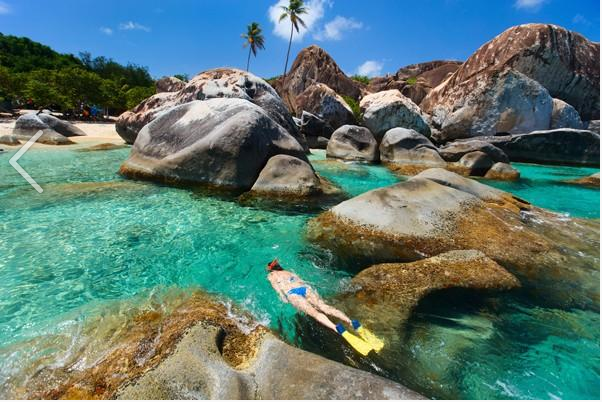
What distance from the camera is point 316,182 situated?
925cm

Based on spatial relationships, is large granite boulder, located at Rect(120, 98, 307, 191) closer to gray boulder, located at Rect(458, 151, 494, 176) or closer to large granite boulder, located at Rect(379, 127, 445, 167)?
large granite boulder, located at Rect(379, 127, 445, 167)

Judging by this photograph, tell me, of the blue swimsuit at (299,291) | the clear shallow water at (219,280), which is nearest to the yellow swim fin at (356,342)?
the clear shallow water at (219,280)

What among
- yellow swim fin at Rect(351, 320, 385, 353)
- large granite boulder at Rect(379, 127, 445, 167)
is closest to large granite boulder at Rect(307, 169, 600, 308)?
yellow swim fin at Rect(351, 320, 385, 353)

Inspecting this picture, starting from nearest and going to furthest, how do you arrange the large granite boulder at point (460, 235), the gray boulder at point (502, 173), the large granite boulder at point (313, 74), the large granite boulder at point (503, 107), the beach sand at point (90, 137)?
the large granite boulder at point (460, 235), the gray boulder at point (502, 173), the beach sand at point (90, 137), the large granite boulder at point (503, 107), the large granite boulder at point (313, 74)

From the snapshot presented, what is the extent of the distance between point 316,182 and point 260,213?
226cm

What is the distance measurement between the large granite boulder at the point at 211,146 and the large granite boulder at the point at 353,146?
8749mm

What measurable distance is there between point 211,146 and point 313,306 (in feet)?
20.8

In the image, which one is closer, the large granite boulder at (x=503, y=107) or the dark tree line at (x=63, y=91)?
the large granite boulder at (x=503, y=107)

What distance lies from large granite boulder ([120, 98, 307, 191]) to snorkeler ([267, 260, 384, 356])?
4.80 m

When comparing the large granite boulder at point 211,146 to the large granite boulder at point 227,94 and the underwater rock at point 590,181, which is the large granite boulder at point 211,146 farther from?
the underwater rock at point 590,181

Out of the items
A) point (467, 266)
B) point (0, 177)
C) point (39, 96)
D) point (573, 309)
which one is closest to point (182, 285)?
point (467, 266)

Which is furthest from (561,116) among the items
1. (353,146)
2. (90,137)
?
(90,137)

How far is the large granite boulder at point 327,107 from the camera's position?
27469 mm

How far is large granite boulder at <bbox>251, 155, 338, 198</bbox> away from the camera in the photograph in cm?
884
